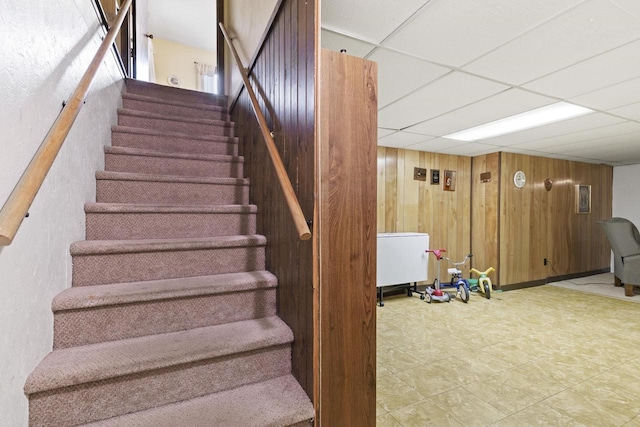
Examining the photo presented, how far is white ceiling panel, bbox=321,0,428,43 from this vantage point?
4.87ft

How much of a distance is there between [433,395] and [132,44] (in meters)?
4.85

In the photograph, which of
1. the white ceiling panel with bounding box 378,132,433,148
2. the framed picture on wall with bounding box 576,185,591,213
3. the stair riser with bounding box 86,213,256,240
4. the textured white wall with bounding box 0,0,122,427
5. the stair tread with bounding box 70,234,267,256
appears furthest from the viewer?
the framed picture on wall with bounding box 576,185,591,213

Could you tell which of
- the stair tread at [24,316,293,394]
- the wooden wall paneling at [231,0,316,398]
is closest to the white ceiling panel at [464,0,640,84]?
the wooden wall paneling at [231,0,316,398]

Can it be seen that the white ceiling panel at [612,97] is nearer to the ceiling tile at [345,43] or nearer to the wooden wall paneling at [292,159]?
the ceiling tile at [345,43]

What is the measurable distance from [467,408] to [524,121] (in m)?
3.06

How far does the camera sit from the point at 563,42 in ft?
5.73

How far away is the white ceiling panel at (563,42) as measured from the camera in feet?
4.96

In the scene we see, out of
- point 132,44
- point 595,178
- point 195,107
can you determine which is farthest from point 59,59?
point 595,178

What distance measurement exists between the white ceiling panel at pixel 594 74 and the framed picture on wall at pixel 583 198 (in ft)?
14.4

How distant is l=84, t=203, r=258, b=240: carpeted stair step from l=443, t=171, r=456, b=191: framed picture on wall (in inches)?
158

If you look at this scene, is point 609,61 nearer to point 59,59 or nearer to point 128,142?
point 59,59

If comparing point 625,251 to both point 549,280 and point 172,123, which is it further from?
point 172,123

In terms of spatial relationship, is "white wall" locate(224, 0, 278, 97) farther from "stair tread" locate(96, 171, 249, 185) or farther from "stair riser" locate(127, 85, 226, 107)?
"stair tread" locate(96, 171, 249, 185)

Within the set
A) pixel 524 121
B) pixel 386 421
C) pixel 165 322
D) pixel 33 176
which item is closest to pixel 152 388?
pixel 165 322
